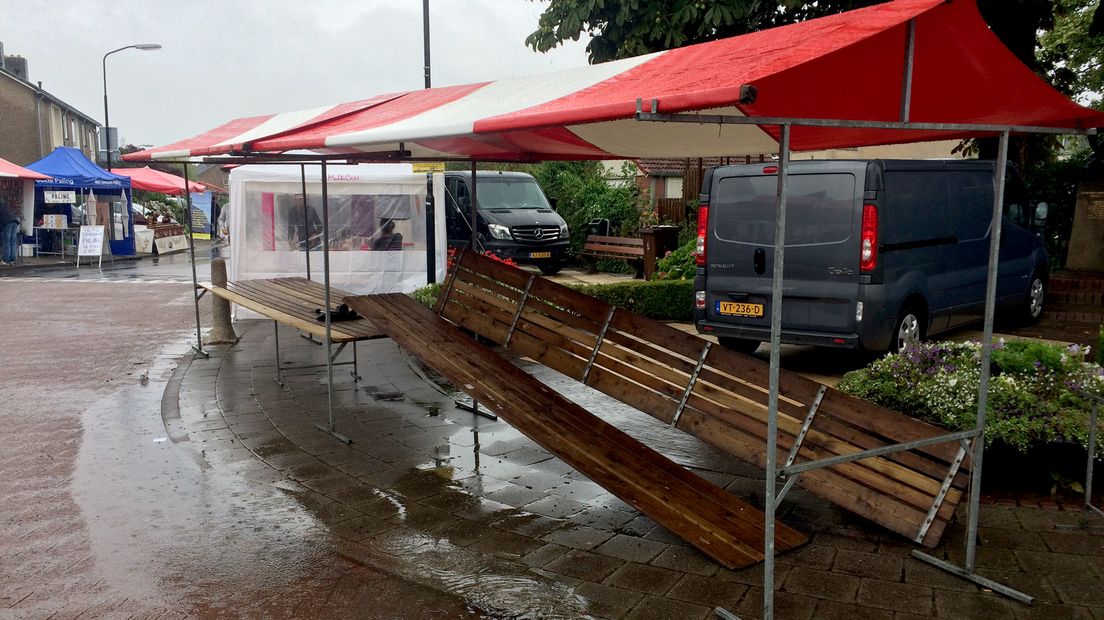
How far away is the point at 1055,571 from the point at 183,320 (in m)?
12.6

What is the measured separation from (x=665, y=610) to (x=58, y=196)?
27722mm

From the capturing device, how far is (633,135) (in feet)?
19.2

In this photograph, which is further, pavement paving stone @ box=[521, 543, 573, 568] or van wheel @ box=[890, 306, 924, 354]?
van wheel @ box=[890, 306, 924, 354]

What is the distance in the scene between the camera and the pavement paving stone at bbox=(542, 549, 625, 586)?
4336 mm

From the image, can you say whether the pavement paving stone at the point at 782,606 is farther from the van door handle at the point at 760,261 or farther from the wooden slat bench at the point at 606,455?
the van door handle at the point at 760,261

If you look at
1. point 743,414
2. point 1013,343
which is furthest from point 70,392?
point 1013,343

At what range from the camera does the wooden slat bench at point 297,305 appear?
24.3 ft

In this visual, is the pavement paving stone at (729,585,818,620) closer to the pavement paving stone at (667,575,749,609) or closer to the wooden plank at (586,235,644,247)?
the pavement paving stone at (667,575,749,609)

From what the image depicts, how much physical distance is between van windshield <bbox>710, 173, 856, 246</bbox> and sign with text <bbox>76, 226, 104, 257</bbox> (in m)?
21.1

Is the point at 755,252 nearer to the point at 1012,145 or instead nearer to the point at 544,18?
the point at 544,18

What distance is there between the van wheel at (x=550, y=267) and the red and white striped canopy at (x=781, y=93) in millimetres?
12948

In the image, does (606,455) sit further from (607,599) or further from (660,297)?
(660,297)

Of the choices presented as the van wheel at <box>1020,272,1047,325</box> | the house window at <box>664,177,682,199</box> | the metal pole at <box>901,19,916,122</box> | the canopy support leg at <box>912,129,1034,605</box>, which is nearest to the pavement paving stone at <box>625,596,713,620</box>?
the canopy support leg at <box>912,129,1034,605</box>

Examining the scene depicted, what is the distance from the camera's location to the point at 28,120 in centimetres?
4291
